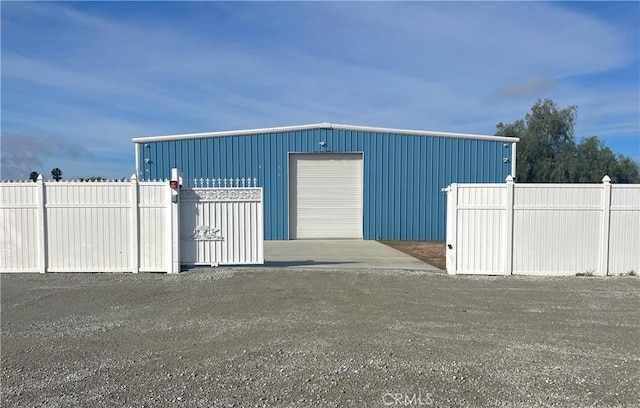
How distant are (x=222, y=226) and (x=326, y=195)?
9.57m

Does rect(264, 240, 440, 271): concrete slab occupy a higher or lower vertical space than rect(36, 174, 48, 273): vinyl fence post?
lower

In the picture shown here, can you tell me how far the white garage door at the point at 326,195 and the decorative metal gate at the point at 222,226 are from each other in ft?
29.7

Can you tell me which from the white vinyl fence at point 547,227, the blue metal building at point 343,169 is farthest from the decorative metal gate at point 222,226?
the blue metal building at point 343,169

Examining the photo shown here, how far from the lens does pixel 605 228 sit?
32.3ft

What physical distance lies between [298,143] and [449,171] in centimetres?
637

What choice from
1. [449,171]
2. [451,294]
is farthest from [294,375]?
[449,171]

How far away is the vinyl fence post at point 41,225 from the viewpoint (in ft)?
32.9

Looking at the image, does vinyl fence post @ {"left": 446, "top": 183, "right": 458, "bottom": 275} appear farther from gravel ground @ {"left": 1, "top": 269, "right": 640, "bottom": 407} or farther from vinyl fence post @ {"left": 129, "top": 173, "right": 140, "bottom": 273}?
vinyl fence post @ {"left": 129, "top": 173, "right": 140, "bottom": 273}

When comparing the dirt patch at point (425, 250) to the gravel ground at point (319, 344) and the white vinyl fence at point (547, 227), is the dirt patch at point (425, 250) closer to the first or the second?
the white vinyl fence at point (547, 227)

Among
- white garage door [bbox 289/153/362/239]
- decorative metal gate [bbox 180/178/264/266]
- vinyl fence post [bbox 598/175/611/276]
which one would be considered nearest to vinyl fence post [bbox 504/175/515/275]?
vinyl fence post [bbox 598/175/611/276]

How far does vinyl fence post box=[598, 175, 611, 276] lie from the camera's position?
9.84m

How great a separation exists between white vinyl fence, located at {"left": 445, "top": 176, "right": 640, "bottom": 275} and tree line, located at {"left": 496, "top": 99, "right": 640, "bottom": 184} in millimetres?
39940

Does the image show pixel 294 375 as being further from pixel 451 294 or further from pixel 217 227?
pixel 217 227

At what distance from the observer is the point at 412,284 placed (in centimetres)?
903
